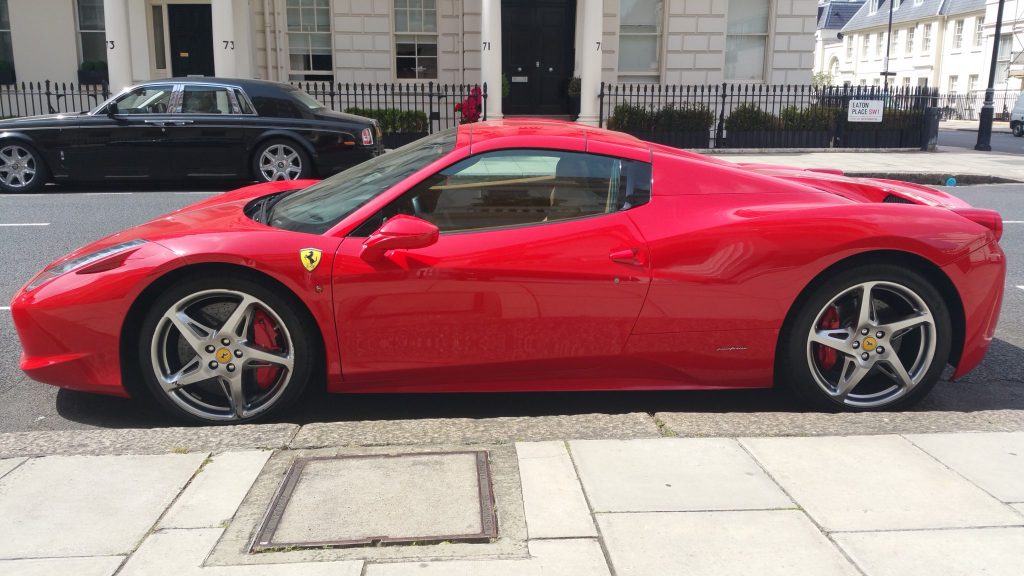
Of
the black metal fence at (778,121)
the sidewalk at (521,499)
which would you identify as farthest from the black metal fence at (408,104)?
the sidewalk at (521,499)

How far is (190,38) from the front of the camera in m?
19.4

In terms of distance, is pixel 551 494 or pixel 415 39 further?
pixel 415 39

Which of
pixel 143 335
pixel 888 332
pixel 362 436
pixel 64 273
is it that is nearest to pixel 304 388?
pixel 362 436

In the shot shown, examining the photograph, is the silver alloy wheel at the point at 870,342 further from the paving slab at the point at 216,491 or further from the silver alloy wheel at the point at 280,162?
the silver alloy wheel at the point at 280,162

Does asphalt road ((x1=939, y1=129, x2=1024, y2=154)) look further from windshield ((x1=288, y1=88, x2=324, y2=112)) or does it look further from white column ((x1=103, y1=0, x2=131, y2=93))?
white column ((x1=103, y1=0, x2=131, y2=93))

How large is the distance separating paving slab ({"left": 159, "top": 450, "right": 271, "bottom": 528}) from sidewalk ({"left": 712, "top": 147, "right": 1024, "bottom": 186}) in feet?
42.7

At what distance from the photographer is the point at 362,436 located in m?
3.62

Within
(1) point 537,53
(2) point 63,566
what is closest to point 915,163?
(1) point 537,53

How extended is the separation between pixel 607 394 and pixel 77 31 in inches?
759

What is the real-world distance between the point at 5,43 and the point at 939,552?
2210cm

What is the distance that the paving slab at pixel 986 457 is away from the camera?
3.21 meters

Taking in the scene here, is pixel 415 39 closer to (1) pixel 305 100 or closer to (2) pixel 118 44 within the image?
(2) pixel 118 44

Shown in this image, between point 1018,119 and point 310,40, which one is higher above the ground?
point 310,40

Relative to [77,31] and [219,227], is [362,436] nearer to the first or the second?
[219,227]
